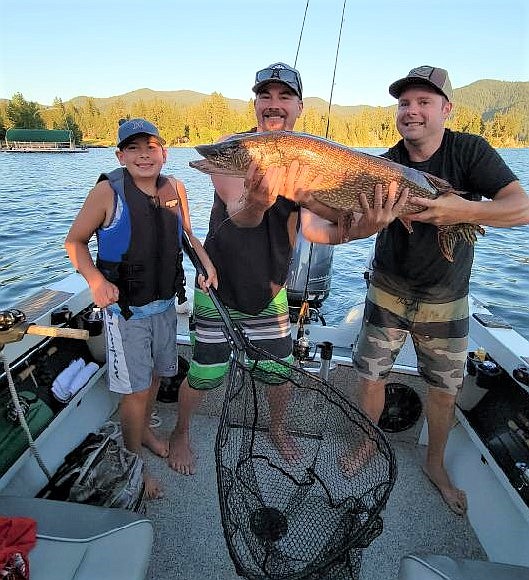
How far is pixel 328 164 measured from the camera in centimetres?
238

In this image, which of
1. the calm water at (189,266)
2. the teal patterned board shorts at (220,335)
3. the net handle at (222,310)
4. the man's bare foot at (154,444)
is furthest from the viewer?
the calm water at (189,266)

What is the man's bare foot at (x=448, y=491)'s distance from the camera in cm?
288

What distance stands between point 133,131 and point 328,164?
3.58 ft

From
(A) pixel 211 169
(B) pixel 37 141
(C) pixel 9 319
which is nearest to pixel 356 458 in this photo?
(A) pixel 211 169

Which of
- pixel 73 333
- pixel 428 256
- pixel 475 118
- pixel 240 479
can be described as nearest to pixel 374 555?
pixel 240 479

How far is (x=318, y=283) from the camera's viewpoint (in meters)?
4.94

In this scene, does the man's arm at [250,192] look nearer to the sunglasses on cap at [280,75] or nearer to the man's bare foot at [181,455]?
the sunglasses on cap at [280,75]

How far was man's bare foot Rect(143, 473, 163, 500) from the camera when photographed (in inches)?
114

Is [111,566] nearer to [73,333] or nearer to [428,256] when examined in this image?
[73,333]

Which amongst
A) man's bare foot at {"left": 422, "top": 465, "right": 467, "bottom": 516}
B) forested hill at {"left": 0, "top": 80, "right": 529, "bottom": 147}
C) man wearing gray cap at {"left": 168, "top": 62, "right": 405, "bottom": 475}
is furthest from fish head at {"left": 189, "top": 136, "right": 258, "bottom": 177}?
forested hill at {"left": 0, "top": 80, "right": 529, "bottom": 147}

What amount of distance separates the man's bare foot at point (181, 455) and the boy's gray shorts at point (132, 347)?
2.37ft

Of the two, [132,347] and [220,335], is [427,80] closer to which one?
[220,335]

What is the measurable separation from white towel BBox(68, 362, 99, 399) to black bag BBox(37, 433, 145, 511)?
0.61 meters

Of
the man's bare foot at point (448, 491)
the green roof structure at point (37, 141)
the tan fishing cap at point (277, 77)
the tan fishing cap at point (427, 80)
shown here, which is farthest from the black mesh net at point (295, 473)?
the green roof structure at point (37, 141)
